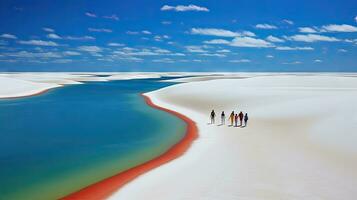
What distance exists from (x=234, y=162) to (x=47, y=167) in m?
9.72

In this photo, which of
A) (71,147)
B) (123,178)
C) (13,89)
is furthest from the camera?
(13,89)

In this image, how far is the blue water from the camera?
52.6 ft

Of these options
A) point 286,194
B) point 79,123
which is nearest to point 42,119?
point 79,123

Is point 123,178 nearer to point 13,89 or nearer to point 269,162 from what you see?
point 269,162

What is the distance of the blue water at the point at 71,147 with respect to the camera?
16031 millimetres

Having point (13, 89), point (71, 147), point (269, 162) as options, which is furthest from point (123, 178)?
point (13, 89)

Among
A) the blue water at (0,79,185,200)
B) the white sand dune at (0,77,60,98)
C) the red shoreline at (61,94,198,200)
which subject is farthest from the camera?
the white sand dune at (0,77,60,98)

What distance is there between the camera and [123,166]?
18.7 meters

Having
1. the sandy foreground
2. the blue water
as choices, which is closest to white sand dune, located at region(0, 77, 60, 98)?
the blue water

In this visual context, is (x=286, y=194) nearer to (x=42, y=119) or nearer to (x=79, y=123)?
(x=79, y=123)

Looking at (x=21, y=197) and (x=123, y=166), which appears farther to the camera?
(x=123, y=166)

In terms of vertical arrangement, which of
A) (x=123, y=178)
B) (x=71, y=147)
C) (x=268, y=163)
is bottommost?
(x=123, y=178)

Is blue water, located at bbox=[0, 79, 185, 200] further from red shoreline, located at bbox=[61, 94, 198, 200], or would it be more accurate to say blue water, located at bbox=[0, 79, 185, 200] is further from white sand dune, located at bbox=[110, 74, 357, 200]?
white sand dune, located at bbox=[110, 74, 357, 200]

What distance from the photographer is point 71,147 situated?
76.3ft
